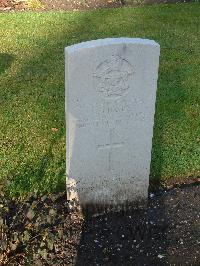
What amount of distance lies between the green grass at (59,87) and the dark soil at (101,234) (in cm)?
45

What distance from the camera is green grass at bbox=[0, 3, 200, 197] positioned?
5.24 meters

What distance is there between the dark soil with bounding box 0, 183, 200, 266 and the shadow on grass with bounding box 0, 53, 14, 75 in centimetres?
327

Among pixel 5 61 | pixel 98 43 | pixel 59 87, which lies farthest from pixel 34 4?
pixel 98 43

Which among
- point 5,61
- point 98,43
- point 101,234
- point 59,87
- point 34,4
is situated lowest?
point 101,234

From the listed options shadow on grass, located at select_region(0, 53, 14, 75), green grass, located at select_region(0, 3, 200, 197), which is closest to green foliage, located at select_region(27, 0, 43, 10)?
green grass, located at select_region(0, 3, 200, 197)

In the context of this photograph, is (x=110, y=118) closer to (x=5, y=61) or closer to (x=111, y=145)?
(x=111, y=145)

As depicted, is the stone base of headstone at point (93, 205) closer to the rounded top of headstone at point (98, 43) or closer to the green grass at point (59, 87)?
the green grass at point (59, 87)

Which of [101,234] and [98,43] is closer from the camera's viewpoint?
[98,43]

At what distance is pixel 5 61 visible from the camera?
299 inches

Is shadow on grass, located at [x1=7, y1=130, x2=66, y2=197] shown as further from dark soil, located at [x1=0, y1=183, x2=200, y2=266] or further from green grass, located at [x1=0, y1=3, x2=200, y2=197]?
dark soil, located at [x1=0, y1=183, x2=200, y2=266]

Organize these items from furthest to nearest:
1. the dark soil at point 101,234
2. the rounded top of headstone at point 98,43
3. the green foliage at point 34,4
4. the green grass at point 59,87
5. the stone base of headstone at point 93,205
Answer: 1. the green foliage at point 34,4
2. the green grass at point 59,87
3. the stone base of headstone at point 93,205
4. the dark soil at point 101,234
5. the rounded top of headstone at point 98,43

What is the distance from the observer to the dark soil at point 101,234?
3.88 metres

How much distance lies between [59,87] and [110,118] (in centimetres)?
290

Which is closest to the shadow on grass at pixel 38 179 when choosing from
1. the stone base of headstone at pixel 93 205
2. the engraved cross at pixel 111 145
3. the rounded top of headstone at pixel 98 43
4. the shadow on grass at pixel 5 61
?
the stone base of headstone at pixel 93 205
